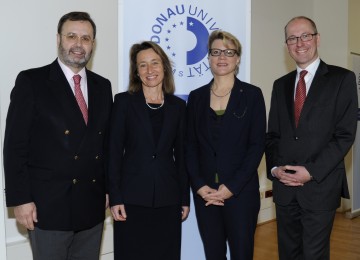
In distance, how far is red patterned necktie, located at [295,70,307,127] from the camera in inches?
97.7

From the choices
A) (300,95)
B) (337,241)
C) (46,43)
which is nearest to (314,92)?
(300,95)

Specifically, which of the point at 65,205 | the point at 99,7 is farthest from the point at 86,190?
the point at 99,7

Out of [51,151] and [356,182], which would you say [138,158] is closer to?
[51,151]

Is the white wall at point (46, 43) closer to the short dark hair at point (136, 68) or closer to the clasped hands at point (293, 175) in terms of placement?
the short dark hair at point (136, 68)

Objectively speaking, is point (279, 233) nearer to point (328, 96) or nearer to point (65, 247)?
point (328, 96)

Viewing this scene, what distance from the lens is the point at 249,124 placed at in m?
2.48

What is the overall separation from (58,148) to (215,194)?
3.01ft

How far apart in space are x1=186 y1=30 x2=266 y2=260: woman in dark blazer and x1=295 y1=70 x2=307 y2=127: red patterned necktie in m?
0.20

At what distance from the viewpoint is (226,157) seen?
7.99 ft

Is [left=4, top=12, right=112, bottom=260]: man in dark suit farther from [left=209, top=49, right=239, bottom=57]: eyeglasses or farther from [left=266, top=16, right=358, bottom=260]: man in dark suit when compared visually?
[left=266, top=16, right=358, bottom=260]: man in dark suit

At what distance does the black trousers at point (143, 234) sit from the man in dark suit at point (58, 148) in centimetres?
18

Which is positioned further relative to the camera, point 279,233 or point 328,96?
point 279,233

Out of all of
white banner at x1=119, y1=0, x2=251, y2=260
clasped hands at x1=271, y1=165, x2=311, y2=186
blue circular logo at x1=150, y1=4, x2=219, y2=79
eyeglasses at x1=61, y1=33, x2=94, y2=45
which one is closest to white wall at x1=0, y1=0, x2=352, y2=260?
white banner at x1=119, y1=0, x2=251, y2=260

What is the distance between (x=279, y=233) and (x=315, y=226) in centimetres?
28
